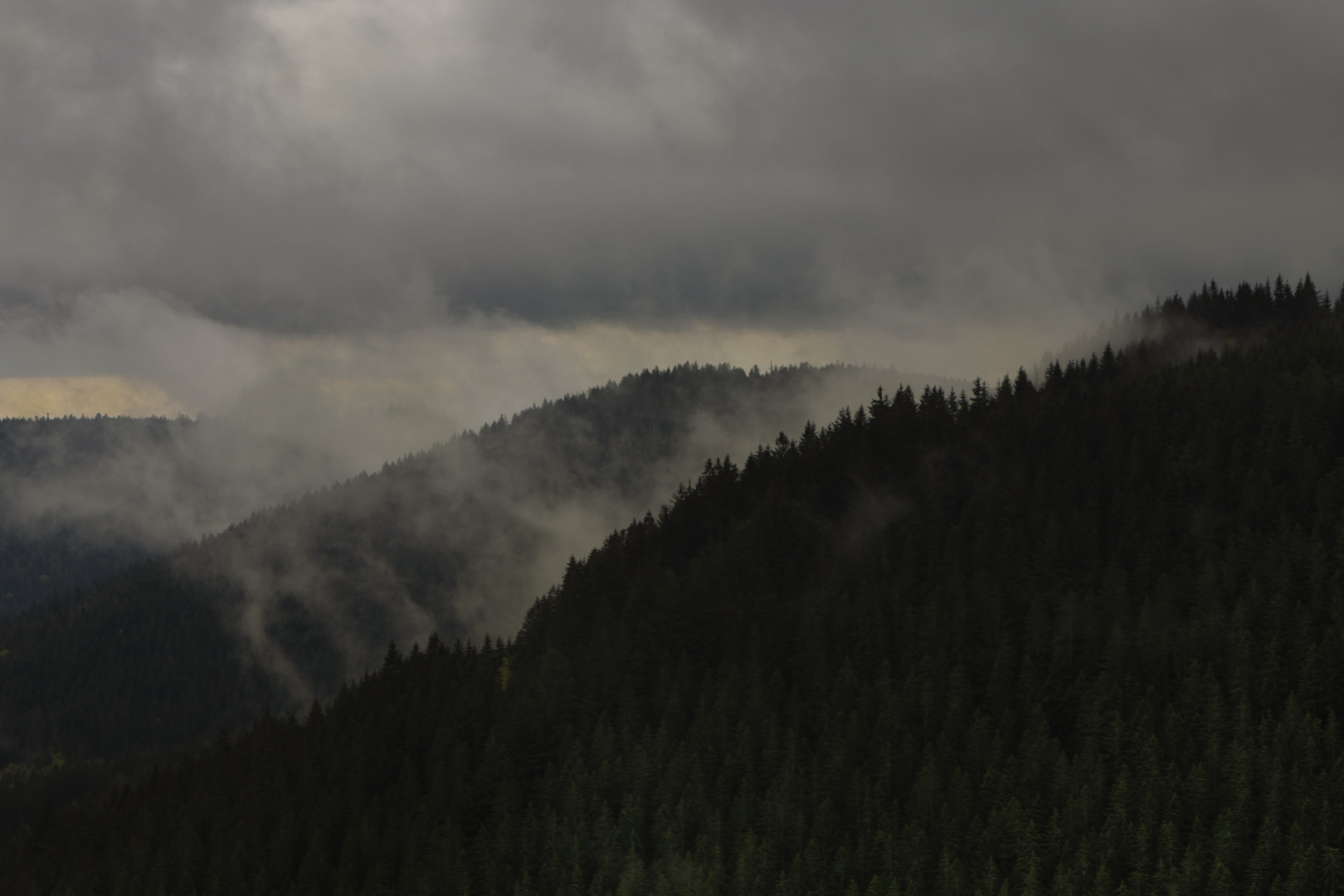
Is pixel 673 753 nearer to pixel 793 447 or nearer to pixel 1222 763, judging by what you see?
pixel 1222 763

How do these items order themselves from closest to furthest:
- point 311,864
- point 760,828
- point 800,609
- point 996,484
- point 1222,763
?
point 1222,763, point 760,828, point 311,864, point 800,609, point 996,484

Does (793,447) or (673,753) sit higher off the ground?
(793,447)

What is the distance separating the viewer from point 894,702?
4454 inches

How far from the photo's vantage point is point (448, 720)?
146m

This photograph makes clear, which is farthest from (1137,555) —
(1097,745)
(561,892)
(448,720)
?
(448,720)

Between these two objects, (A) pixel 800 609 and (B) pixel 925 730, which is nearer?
(B) pixel 925 730

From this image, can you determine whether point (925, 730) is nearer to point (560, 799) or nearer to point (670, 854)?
point (670, 854)

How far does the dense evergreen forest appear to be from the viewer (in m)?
93.2

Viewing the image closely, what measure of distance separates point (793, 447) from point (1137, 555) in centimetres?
7410

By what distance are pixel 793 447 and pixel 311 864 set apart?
361 ft

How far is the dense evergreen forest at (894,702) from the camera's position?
9319cm

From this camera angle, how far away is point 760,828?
10156cm

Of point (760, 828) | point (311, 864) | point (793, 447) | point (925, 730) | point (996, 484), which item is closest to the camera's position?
point (760, 828)

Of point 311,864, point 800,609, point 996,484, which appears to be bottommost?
point 311,864
